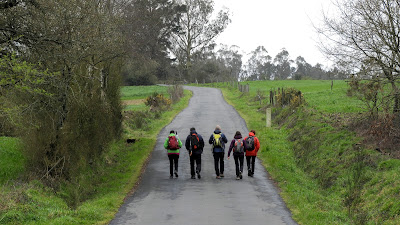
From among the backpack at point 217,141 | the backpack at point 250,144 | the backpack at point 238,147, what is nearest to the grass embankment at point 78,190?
the backpack at point 217,141

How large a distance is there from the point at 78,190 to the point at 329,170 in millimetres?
8575

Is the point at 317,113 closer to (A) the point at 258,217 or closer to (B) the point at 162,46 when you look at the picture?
(A) the point at 258,217

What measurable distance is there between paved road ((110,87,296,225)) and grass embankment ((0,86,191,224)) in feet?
1.61

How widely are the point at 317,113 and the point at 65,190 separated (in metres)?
14.5

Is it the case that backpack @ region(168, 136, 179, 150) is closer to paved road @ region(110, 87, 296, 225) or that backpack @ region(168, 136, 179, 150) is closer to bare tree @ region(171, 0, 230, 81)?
paved road @ region(110, 87, 296, 225)

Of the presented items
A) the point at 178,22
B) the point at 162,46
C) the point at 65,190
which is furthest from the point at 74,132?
the point at 162,46

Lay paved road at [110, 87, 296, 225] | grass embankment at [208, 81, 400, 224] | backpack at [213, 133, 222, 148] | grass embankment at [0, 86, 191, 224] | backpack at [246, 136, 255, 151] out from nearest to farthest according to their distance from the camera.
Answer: grass embankment at [0, 86, 191, 224] < paved road at [110, 87, 296, 225] < grass embankment at [208, 81, 400, 224] < backpack at [213, 133, 222, 148] < backpack at [246, 136, 255, 151]

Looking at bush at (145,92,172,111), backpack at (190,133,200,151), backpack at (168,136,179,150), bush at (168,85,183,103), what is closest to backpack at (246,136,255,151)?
backpack at (190,133,200,151)

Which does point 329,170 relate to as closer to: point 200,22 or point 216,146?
point 216,146

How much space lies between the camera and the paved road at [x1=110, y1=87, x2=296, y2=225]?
36.1 ft

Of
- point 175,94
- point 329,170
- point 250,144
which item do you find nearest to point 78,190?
point 250,144

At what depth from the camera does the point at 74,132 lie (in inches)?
623

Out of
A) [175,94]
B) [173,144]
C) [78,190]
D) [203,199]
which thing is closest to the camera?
[203,199]

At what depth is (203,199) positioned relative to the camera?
42.4 ft
